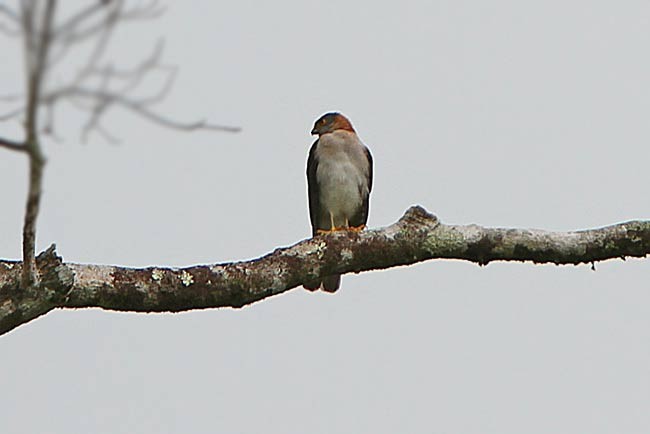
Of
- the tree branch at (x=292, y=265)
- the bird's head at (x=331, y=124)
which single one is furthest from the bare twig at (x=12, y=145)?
the bird's head at (x=331, y=124)

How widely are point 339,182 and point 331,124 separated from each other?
833mm

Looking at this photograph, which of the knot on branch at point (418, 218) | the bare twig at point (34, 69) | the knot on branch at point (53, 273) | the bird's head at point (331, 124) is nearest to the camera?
the bare twig at point (34, 69)

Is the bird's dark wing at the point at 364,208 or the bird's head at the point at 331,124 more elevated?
the bird's head at the point at 331,124

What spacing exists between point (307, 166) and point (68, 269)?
4.76 meters

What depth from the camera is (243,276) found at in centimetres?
355

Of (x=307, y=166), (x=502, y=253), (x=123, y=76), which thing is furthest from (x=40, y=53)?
(x=307, y=166)

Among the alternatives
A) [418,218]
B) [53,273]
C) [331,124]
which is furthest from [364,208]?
[53,273]

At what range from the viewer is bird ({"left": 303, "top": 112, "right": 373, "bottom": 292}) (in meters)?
7.64

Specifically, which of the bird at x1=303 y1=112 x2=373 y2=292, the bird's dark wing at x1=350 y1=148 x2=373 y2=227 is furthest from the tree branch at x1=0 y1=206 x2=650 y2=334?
the bird's dark wing at x1=350 y1=148 x2=373 y2=227

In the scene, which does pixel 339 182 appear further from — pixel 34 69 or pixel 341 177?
pixel 34 69

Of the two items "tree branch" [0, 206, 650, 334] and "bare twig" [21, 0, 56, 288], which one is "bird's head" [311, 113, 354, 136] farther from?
"bare twig" [21, 0, 56, 288]

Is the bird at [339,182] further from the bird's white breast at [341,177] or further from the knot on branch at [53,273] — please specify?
the knot on branch at [53,273]

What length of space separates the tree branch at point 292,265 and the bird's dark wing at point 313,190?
401cm

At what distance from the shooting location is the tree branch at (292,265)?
3.30 meters
